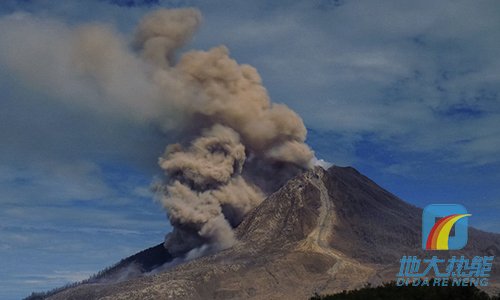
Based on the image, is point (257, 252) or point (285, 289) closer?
point (285, 289)

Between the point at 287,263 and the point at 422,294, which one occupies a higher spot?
the point at 287,263

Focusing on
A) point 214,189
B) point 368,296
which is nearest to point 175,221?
point 214,189

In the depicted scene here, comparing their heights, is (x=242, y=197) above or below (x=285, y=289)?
above

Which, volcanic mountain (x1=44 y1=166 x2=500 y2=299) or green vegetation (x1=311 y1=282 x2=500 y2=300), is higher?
volcanic mountain (x1=44 y1=166 x2=500 y2=299)

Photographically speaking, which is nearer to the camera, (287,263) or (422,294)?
(422,294)

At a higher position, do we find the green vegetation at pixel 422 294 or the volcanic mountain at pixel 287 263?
the volcanic mountain at pixel 287 263

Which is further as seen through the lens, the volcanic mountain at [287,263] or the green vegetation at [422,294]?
the volcanic mountain at [287,263]

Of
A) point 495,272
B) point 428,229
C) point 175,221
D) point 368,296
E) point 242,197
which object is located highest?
point 242,197

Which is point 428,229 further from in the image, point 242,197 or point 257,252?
point 242,197

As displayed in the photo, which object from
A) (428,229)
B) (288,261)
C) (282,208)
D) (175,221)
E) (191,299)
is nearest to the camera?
(428,229)

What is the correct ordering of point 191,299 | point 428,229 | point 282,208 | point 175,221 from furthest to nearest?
point 282,208 < point 175,221 < point 191,299 < point 428,229

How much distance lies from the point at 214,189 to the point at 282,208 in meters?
27.7

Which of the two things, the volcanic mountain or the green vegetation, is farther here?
the volcanic mountain

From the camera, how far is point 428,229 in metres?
80.5
